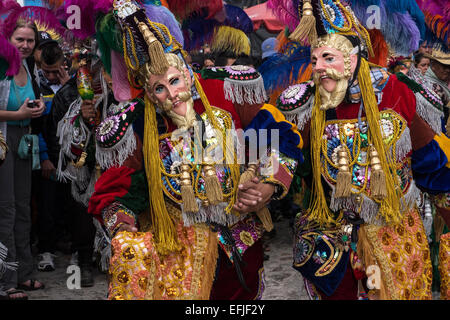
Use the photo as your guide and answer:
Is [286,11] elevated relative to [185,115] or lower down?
elevated

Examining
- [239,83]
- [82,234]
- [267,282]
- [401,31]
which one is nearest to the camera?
[239,83]

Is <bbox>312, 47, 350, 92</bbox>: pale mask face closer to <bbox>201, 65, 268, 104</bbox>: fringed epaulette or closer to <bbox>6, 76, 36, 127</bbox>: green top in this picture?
<bbox>201, 65, 268, 104</bbox>: fringed epaulette

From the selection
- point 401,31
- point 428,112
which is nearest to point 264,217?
point 428,112

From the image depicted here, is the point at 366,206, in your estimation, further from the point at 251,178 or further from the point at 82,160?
the point at 82,160

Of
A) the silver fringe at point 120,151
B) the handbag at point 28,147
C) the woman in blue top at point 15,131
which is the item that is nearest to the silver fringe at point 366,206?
the silver fringe at point 120,151

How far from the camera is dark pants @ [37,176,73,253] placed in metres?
6.05

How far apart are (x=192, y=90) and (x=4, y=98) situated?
234 centimetres

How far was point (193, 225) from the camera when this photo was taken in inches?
117

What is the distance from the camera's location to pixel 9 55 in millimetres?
4027

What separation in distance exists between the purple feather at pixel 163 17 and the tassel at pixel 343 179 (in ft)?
3.07

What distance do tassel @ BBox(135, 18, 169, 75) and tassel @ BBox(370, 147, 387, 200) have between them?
1081mm

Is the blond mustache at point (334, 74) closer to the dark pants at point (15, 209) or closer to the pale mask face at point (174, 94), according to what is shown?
the pale mask face at point (174, 94)

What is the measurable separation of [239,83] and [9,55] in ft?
5.59

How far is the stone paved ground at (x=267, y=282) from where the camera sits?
16.8ft
